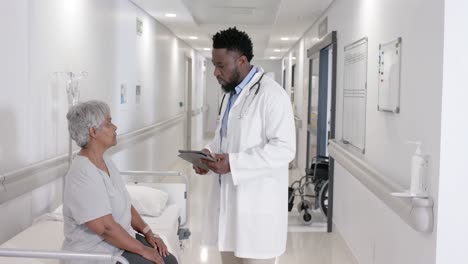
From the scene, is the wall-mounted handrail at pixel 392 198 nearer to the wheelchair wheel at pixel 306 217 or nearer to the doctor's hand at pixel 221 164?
the doctor's hand at pixel 221 164

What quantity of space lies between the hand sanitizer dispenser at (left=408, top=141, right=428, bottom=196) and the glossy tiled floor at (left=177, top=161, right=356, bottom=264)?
6.50ft

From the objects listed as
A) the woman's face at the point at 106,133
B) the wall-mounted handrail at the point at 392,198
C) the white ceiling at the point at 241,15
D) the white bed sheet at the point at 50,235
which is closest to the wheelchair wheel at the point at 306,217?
the wall-mounted handrail at the point at 392,198

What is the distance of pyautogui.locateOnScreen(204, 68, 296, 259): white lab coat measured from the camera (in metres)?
2.38

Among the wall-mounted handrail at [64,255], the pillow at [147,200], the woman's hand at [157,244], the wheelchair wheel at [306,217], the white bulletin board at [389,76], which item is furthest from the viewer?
the wheelchair wheel at [306,217]

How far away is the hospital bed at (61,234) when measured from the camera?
1981 mm

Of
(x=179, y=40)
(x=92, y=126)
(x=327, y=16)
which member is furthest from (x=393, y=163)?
(x=179, y=40)

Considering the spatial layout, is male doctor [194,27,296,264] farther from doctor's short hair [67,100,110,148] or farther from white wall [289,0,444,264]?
white wall [289,0,444,264]

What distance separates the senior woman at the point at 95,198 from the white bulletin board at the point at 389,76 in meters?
1.86

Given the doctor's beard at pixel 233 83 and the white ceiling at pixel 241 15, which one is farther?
the white ceiling at pixel 241 15

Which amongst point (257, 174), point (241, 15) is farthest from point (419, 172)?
point (241, 15)

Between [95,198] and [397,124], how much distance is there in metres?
2.03

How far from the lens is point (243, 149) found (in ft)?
8.02

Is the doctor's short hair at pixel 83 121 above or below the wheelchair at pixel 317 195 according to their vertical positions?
above

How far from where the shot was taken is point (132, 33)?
641 centimetres
